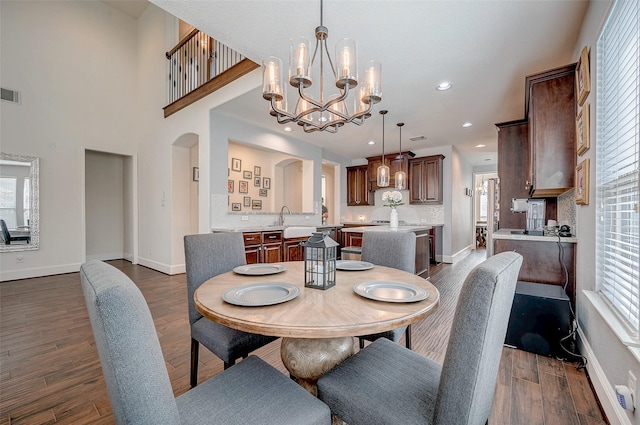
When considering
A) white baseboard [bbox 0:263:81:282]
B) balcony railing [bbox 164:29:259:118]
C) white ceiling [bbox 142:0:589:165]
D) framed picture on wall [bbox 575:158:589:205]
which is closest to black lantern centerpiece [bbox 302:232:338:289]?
white ceiling [bbox 142:0:589:165]

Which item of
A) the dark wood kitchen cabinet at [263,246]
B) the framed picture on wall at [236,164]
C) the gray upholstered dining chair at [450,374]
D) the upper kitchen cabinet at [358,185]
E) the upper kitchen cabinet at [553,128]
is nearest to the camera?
the gray upholstered dining chair at [450,374]

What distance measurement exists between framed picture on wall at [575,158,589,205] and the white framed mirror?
7145 mm

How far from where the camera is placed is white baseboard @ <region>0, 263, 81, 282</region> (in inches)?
173

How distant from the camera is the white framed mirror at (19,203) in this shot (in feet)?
14.6

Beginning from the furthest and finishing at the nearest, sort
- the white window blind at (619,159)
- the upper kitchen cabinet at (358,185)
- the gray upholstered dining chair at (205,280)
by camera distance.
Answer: the upper kitchen cabinet at (358,185) < the gray upholstered dining chair at (205,280) < the white window blind at (619,159)

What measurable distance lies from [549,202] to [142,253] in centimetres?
684

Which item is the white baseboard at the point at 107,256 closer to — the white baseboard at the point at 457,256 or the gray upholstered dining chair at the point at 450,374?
the gray upholstered dining chair at the point at 450,374

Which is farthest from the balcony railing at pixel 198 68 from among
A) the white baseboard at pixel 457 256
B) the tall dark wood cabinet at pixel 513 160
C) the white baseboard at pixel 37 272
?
the white baseboard at pixel 457 256

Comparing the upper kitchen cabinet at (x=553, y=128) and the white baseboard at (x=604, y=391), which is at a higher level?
the upper kitchen cabinet at (x=553, y=128)

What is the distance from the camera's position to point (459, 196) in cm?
688

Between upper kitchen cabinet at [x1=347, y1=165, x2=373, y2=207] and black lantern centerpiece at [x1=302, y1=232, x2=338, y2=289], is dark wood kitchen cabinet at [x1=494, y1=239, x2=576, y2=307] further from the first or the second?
upper kitchen cabinet at [x1=347, y1=165, x2=373, y2=207]

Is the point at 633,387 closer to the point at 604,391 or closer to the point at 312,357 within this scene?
the point at 604,391

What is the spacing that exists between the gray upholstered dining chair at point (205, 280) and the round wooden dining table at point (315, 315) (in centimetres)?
23

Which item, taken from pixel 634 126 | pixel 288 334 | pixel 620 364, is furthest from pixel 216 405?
pixel 634 126
